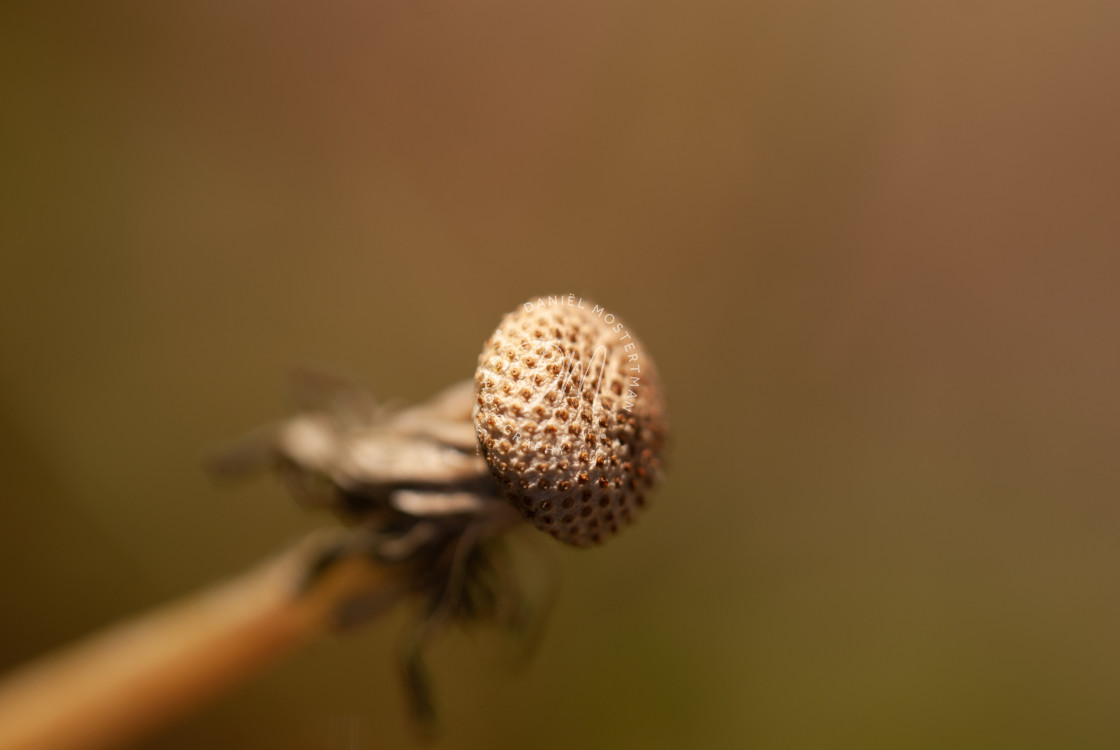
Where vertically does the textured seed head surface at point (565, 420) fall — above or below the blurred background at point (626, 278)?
below

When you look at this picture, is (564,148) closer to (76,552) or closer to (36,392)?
(36,392)

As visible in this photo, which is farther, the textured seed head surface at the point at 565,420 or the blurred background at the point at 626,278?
the blurred background at the point at 626,278

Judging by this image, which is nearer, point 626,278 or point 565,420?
point 565,420

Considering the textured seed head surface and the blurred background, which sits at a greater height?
the blurred background

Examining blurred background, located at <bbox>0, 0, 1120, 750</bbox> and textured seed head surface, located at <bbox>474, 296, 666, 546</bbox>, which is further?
blurred background, located at <bbox>0, 0, 1120, 750</bbox>
